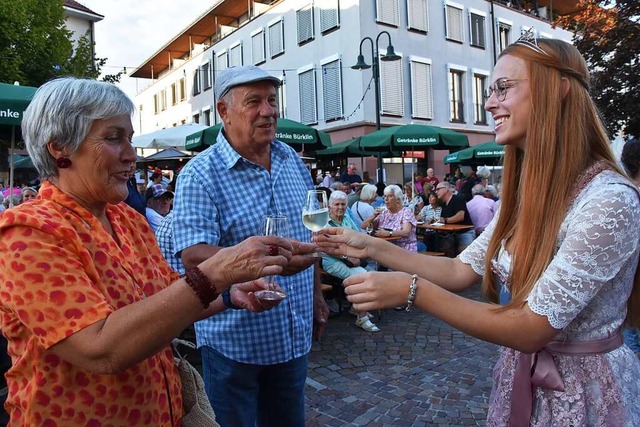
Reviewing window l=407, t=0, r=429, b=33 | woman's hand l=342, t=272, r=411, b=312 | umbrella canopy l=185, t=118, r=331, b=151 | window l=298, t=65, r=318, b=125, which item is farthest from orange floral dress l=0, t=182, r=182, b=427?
window l=407, t=0, r=429, b=33

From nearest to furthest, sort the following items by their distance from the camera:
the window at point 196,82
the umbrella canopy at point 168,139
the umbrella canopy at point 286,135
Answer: the umbrella canopy at point 286,135
the umbrella canopy at point 168,139
the window at point 196,82

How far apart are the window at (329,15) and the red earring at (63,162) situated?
20.8 metres

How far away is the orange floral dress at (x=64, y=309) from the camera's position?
1372 mm

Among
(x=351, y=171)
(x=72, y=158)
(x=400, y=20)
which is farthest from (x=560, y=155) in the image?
(x=400, y=20)

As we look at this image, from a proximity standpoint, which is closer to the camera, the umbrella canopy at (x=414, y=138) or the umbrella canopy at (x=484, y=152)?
the umbrella canopy at (x=414, y=138)

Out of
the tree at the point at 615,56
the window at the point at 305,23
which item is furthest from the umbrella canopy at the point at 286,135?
the window at the point at 305,23

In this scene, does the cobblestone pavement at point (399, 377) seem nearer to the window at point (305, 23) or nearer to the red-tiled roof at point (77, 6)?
the window at point (305, 23)

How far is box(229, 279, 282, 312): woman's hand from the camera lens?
201 centimetres

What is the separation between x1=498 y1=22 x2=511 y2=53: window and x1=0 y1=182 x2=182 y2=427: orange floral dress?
27.9m

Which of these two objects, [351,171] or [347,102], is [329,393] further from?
[347,102]

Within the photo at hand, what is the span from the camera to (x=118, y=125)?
5.64 ft

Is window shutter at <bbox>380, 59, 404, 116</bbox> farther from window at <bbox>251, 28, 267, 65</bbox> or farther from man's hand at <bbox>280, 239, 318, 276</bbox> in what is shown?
man's hand at <bbox>280, 239, 318, 276</bbox>

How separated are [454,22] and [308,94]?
804cm

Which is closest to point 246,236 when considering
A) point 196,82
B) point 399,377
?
point 399,377
